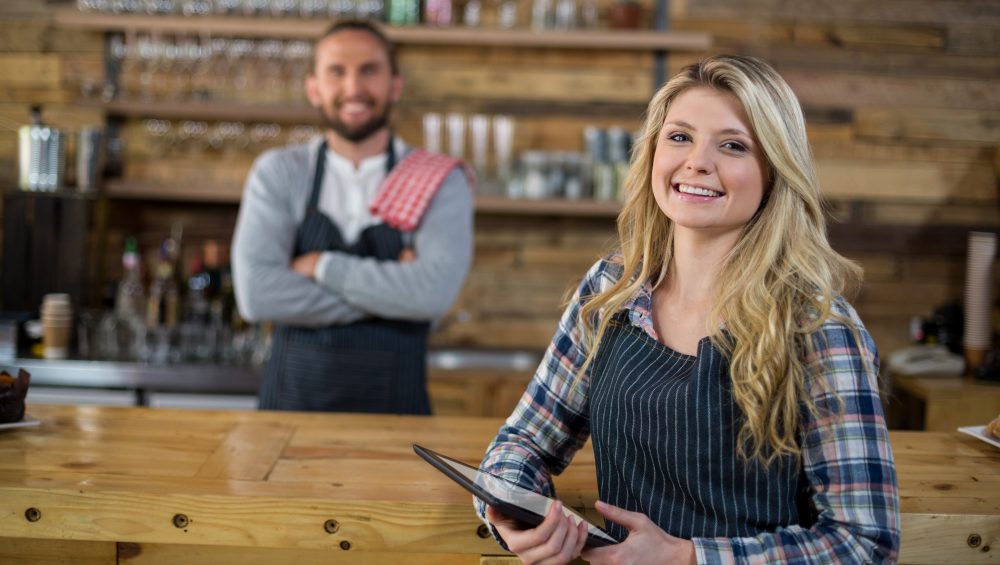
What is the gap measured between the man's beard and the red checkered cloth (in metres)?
0.12

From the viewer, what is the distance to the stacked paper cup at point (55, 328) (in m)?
3.91

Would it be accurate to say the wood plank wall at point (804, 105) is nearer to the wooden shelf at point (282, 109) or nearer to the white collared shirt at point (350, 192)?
the wooden shelf at point (282, 109)

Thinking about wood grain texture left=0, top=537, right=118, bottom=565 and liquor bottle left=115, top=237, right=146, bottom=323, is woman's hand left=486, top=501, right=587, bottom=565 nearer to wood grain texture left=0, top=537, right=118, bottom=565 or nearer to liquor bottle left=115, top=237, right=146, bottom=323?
wood grain texture left=0, top=537, right=118, bottom=565

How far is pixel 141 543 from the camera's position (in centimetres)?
191

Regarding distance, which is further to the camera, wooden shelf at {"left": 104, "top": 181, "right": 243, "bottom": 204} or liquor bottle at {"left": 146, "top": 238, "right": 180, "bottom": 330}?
wooden shelf at {"left": 104, "top": 181, "right": 243, "bottom": 204}

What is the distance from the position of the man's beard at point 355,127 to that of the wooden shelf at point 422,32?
4.51 ft

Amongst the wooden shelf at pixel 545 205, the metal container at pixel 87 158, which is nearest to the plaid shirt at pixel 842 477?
the wooden shelf at pixel 545 205

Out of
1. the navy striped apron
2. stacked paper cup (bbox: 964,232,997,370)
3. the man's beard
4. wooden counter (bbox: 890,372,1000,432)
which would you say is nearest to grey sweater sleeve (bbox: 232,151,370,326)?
the man's beard

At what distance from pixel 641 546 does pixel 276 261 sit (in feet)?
5.35

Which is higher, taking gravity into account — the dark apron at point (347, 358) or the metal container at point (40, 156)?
the metal container at point (40, 156)

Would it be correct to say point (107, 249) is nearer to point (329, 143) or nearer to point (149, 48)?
point (149, 48)

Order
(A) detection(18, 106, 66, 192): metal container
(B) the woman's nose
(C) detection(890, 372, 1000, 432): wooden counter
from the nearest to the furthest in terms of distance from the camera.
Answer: (B) the woman's nose < (C) detection(890, 372, 1000, 432): wooden counter < (A) detection(18, 106, 66, 192): metal container

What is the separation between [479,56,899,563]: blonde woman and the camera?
1446 mm

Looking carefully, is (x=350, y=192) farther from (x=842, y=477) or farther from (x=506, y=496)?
(x=842, y=477)
